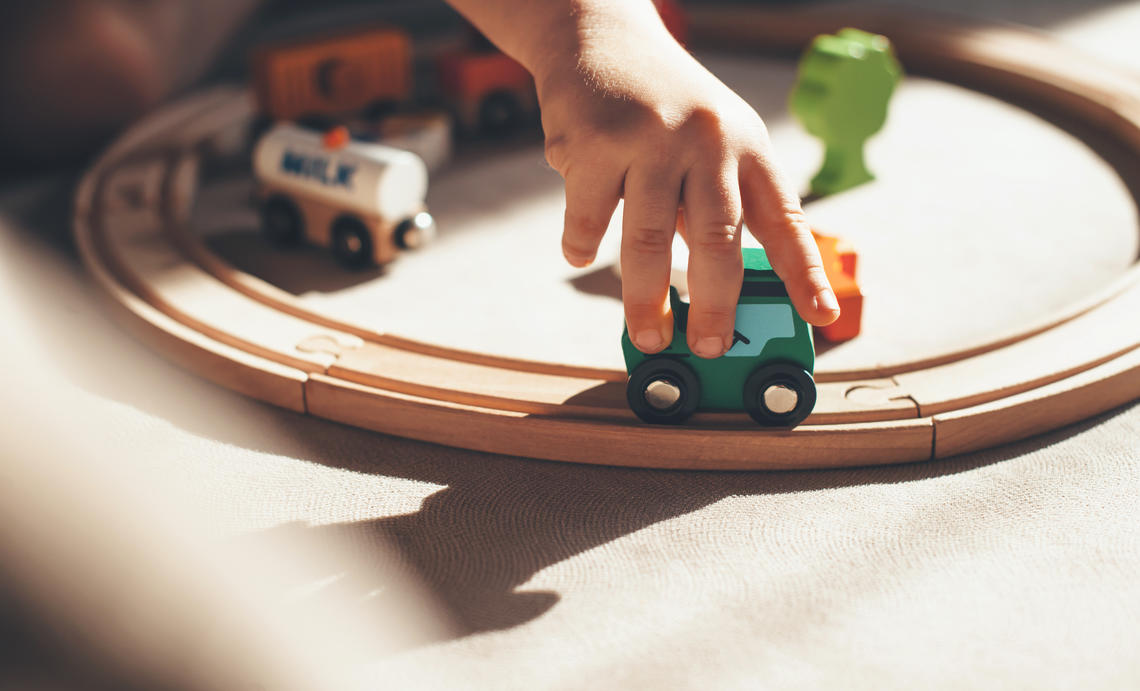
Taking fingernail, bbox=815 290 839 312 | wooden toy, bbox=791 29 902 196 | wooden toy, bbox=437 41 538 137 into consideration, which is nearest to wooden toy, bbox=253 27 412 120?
wooden toy, bbox=437 41 538 137

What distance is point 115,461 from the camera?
0.63 meters

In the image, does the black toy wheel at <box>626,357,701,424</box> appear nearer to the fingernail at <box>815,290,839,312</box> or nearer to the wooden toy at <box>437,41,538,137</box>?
the fingernail at <box>815,290,839,312</box>

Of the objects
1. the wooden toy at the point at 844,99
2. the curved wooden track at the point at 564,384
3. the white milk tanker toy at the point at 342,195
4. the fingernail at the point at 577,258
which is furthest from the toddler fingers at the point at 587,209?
the wooden toy at the point at 844,99

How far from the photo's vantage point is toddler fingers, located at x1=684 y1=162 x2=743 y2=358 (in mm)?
551

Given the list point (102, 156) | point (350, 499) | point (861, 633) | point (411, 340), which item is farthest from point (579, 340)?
point (102, 156)

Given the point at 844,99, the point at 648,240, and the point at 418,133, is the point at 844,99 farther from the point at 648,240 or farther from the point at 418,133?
the point at 648,240

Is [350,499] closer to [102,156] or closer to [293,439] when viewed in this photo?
[293,439]

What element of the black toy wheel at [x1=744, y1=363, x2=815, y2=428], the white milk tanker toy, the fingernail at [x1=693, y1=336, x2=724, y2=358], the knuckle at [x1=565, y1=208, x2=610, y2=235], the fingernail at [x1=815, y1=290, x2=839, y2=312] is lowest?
the white milk tanker toy

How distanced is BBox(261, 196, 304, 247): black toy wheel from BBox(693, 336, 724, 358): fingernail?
0.49m

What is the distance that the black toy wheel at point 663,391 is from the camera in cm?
61

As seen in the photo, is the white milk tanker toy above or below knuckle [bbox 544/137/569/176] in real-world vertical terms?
below

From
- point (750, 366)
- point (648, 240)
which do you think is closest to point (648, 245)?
point (648, 240)

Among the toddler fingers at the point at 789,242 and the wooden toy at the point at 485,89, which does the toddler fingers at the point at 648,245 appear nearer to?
the toddler fingers at the point at 789,242

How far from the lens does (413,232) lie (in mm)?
903
